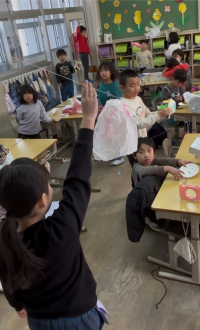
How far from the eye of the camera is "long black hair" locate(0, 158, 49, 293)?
795 mm

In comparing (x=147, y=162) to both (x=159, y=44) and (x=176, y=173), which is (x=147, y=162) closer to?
(x=176, y=173)

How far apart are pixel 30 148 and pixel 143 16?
19.7ft

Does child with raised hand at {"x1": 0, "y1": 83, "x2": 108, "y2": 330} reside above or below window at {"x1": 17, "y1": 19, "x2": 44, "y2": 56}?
below

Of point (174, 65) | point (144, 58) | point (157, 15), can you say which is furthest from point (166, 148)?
point (157, 15)

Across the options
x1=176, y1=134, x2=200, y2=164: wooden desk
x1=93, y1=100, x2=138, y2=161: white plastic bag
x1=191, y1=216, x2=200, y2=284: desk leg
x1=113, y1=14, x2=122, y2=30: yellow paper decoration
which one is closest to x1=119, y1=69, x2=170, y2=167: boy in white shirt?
x1=93, y1=100, x2=138, y2=161: white plastic bag

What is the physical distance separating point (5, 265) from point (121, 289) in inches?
54.8

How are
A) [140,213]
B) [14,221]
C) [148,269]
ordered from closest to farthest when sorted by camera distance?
[14,221] → [140,213] → [148,269]

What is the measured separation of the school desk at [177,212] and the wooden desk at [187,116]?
172 centimetres

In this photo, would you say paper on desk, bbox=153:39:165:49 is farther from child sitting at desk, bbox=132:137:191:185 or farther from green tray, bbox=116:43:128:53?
child sitting at desk, bbox=132:137:191:185

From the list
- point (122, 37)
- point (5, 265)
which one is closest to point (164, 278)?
point (5, 265)

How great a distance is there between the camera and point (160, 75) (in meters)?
5.29

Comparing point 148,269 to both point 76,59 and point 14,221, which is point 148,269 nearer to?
point 14,221

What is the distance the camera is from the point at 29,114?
13.1 feet

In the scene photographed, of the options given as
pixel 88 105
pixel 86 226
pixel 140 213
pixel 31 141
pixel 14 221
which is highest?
pixel 88 105
